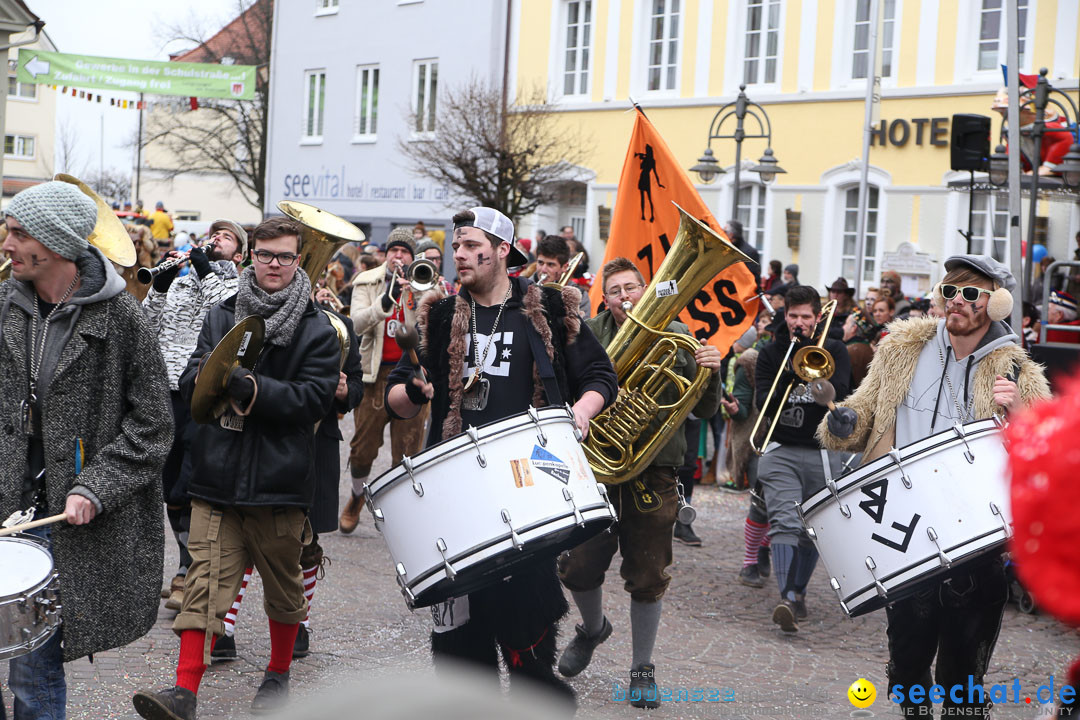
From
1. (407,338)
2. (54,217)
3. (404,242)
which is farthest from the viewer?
(404,242)

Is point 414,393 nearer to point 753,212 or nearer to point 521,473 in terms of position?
point 521,473

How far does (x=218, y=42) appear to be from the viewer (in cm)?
4809

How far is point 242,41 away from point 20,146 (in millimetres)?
23868

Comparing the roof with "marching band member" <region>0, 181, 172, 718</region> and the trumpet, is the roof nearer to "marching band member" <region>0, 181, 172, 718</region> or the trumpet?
the trumpet

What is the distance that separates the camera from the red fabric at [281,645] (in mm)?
5086

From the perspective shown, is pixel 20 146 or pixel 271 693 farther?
pixel 20 146

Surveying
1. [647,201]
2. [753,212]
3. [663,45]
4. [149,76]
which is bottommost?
[647,201]

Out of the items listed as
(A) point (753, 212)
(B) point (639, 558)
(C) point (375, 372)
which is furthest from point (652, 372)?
(A) point (753, 212)

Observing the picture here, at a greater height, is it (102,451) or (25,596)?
(102,451)

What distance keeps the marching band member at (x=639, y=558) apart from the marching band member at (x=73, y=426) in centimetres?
226

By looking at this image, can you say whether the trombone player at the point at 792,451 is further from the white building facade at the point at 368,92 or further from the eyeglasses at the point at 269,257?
the white building facade at the point at 368,92

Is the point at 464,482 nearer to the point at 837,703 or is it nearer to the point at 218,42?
the point at 837,703

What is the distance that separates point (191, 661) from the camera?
14.9 feet

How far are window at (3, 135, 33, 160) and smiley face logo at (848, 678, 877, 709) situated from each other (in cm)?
6560
